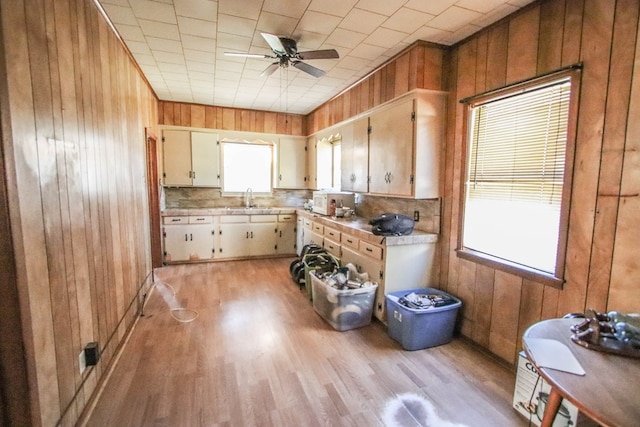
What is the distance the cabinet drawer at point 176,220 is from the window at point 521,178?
4.10m

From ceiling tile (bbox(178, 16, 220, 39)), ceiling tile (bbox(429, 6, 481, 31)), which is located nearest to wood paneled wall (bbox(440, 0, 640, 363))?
ceiling tile (bbox(429, 6, 481, 31))

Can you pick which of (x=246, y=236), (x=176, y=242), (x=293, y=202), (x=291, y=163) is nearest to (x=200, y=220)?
(x=176, y=242)

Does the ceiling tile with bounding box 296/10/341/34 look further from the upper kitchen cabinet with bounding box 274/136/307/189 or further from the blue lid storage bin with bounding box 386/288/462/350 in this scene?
the upper kitchen cabinet with bounding box 274/136/307/189

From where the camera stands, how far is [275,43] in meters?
2.48

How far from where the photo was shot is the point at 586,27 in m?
1.80

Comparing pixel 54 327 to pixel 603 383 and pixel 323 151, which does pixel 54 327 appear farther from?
pixel 323 151

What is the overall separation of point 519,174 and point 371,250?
1.40 metres

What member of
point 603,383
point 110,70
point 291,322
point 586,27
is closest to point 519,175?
point 586,27

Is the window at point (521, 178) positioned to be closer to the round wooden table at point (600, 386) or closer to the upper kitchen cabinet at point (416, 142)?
the upper kitchen cabinet at point (416, 142)

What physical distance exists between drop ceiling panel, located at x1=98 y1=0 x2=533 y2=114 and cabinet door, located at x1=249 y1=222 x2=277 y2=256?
97.9 inches

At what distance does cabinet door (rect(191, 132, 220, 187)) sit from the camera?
17.0 ft

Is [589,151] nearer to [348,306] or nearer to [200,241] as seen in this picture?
[348,306]

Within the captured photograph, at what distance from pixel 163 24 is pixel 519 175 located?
10.1ft

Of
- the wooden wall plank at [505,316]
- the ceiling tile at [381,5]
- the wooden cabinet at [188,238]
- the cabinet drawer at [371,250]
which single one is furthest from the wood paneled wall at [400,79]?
the wooden cabinet at [188,238]
